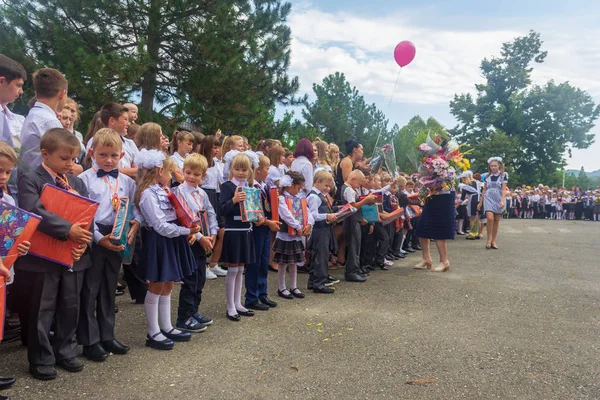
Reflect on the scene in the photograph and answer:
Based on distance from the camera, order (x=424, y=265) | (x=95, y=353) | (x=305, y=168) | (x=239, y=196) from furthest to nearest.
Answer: (x=424, y=265), (x=305, y=168), (x=239, y=196), (x=95, y=353)

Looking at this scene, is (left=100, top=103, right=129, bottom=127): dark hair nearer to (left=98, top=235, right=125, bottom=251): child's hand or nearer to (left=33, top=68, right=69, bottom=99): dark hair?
(left=33, top=68, right=69, bottom=99): dark hair

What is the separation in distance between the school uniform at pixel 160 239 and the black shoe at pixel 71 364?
2.77 ft

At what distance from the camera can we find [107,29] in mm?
11578

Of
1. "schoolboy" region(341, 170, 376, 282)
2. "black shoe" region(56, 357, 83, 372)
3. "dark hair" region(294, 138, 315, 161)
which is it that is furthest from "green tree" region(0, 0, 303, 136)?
"black shoe" region(56, 357, 83, 372)

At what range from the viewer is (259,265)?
5637 mm

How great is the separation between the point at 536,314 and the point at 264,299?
3168mm

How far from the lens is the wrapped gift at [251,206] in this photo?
5.23 metres

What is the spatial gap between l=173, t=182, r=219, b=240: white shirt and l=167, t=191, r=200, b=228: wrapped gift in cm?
22

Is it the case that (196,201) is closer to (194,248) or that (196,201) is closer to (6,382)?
(194,248)

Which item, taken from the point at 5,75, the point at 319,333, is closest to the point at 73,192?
the point at 5,75

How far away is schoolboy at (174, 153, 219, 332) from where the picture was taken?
4578mm

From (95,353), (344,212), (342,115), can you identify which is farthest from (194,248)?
(342,115)

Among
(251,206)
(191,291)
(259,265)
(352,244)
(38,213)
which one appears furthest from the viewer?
(352,244)

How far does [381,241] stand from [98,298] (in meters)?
5.52
